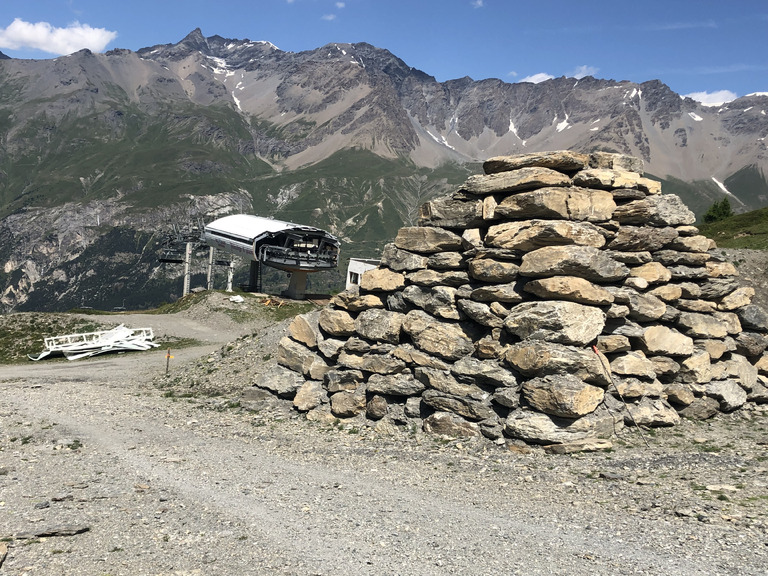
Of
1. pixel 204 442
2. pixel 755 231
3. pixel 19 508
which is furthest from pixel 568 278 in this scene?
pixel 755 231

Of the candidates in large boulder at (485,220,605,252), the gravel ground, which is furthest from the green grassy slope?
large boulder at (485,220,605,252)

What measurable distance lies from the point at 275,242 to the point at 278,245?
2.57 feet

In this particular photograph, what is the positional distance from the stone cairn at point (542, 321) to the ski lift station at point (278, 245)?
216 ft

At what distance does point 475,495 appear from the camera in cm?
1866

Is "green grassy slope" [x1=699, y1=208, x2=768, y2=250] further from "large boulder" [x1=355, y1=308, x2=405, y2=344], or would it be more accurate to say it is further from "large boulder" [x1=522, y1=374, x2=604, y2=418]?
"large boulder" [x1=355, y1=308, x2=405, y2=344]

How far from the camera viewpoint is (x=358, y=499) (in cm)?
1838

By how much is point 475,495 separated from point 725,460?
403 inches

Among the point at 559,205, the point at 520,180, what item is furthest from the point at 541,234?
the point at 520,180

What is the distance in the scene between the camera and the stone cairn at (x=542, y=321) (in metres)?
24.2

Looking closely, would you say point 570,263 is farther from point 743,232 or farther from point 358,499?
point 743,232

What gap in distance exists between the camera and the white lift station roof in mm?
97375

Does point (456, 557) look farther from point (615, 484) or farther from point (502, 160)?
point (502, 160)

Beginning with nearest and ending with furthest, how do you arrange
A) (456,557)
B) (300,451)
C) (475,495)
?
1. (456,557)
2. (475,495)
3. (300,451)

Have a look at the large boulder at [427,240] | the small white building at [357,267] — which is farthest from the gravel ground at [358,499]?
the small white building at [357,267]
